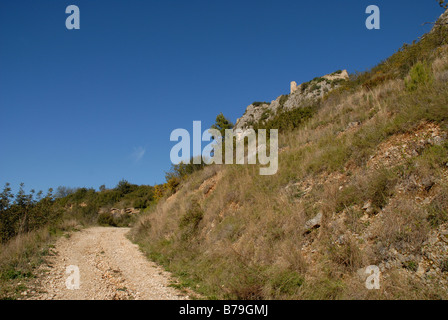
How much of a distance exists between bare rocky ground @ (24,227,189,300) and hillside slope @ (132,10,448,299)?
73 cm

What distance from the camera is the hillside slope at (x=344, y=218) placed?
12.8ft

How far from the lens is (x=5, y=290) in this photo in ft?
16.2

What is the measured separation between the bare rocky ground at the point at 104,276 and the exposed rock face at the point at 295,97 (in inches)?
1041

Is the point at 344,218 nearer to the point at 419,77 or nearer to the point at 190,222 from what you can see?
the point at 419,77

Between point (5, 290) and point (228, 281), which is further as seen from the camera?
point (228, 281)

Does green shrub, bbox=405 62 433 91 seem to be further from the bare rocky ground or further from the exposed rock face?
the exposed rock face

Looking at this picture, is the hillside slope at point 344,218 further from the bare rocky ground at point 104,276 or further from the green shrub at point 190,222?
the bare rocky ground at point 104,276

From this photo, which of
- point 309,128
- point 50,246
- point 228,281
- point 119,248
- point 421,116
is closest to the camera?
point 228,281

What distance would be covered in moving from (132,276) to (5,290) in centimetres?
251

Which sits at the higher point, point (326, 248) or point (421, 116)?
point (421, 116)
